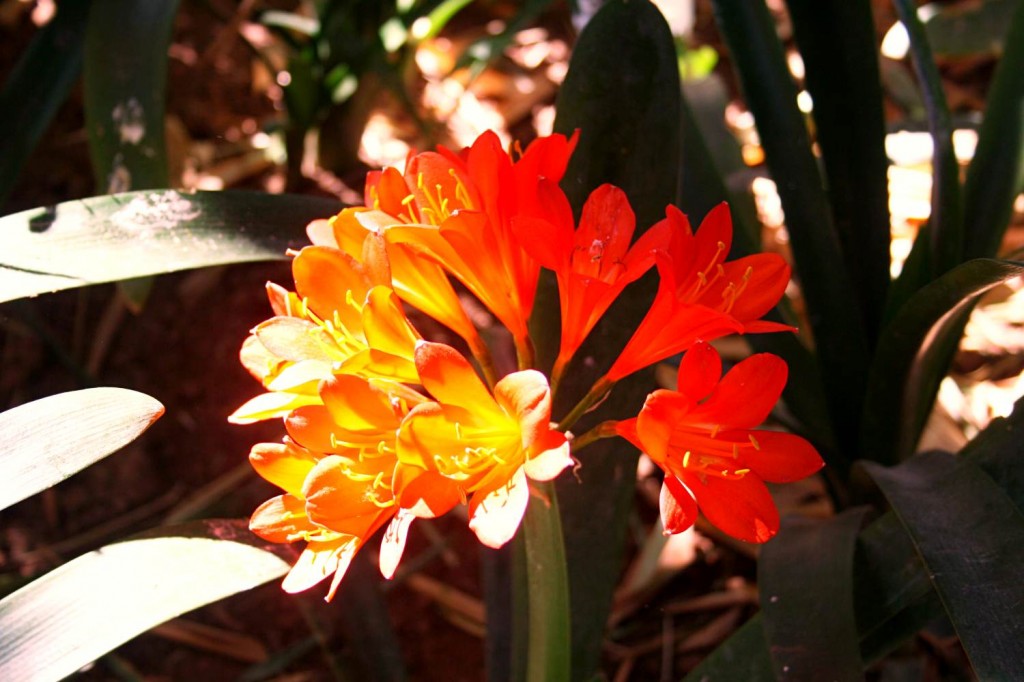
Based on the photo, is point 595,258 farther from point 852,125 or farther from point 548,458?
point 852,125

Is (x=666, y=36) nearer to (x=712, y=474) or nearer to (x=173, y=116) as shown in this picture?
(x=712, y=474)

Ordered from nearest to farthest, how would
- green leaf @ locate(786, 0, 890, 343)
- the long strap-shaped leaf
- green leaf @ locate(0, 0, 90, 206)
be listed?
the long strap-shaped leaf
green leaf @ locate(786, 0, 890, 343)
green leaf @ locate(0, 0, 90, 206)

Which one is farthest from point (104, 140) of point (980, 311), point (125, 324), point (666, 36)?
point (980, 311)

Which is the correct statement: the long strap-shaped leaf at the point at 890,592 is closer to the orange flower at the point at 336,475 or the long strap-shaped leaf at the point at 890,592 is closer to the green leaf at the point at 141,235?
the orange flower at the point at 336,475

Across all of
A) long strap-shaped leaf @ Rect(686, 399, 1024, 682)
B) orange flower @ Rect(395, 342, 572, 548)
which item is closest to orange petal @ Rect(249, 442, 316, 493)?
orange flower @ Rect(395, 342, 572, 548)

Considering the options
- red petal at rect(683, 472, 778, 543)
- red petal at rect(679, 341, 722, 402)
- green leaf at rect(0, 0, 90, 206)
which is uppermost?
green leaf at rect(0, 0, 90, 206)

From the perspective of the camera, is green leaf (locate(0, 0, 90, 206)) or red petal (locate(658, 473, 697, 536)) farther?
green leaf (locate(0, 0, 90, 206))

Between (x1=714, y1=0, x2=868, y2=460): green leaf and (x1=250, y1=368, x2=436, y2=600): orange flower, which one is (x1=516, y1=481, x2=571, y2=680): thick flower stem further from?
(x1=714, y1=0, x2=868, y2=460): green leaf

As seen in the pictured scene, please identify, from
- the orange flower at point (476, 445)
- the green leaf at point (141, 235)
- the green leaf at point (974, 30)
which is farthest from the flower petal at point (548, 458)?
the green leaf at point (974, 30)
